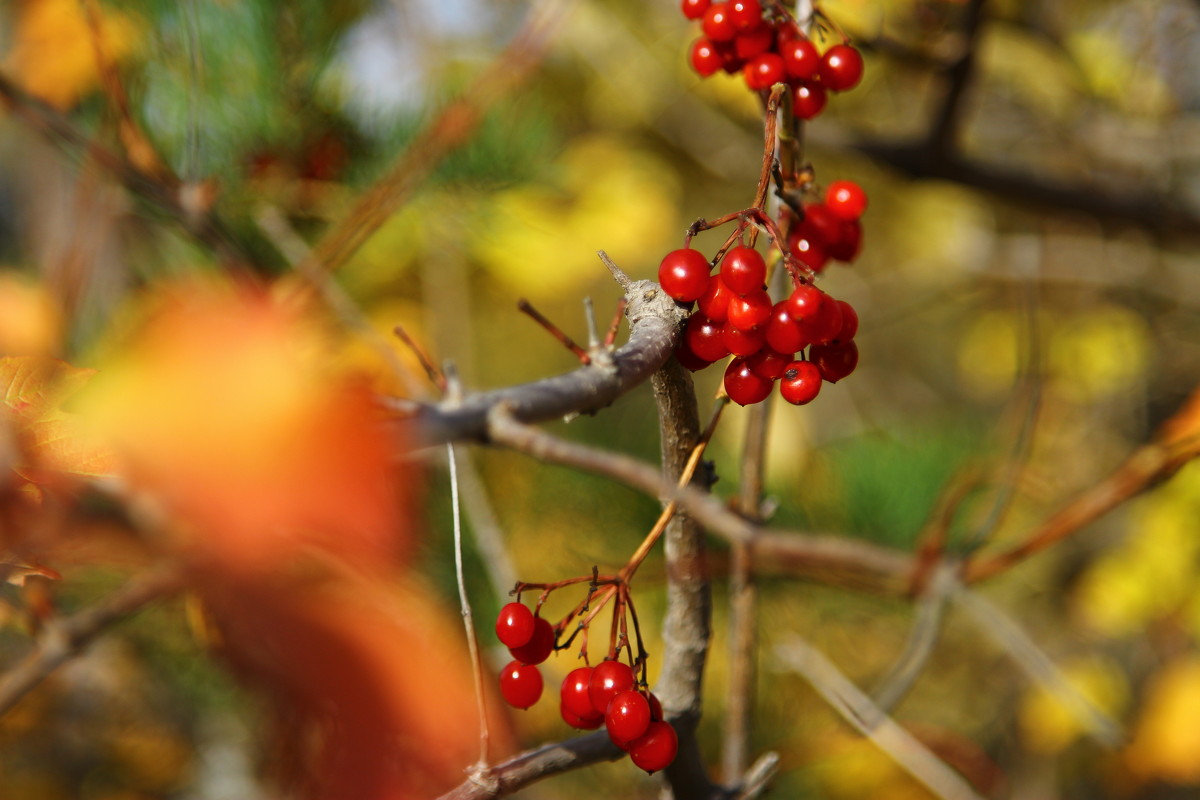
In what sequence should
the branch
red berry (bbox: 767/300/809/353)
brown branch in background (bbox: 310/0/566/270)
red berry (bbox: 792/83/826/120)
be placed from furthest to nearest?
brown branch in background (bbox: 310/0/566/270), red berry (bbox: 792/83/826/120), red berry (bbox: 767/300/809/353), the branch

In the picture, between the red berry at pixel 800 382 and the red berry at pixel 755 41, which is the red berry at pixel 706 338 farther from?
the red berry at pixel 755 41

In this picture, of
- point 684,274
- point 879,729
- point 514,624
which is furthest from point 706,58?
point 879,729

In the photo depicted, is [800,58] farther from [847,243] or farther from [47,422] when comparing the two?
[47,422]

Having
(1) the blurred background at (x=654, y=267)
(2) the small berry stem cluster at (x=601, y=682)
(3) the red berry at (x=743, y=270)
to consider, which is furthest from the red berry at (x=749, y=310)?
(1) the blurred background at (x=654, y=267)

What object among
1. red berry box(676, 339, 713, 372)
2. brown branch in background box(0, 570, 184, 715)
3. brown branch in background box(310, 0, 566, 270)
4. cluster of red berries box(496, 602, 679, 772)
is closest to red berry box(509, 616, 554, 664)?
cluster of red berries box(496, 602, 679, 772)

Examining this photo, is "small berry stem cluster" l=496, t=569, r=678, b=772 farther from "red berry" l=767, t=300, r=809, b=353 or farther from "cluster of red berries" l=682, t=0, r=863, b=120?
"cluster of red berries" l=682, t=0, r=863, b=120

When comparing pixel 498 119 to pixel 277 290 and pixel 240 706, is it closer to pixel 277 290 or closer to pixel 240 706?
pixel 277 290
